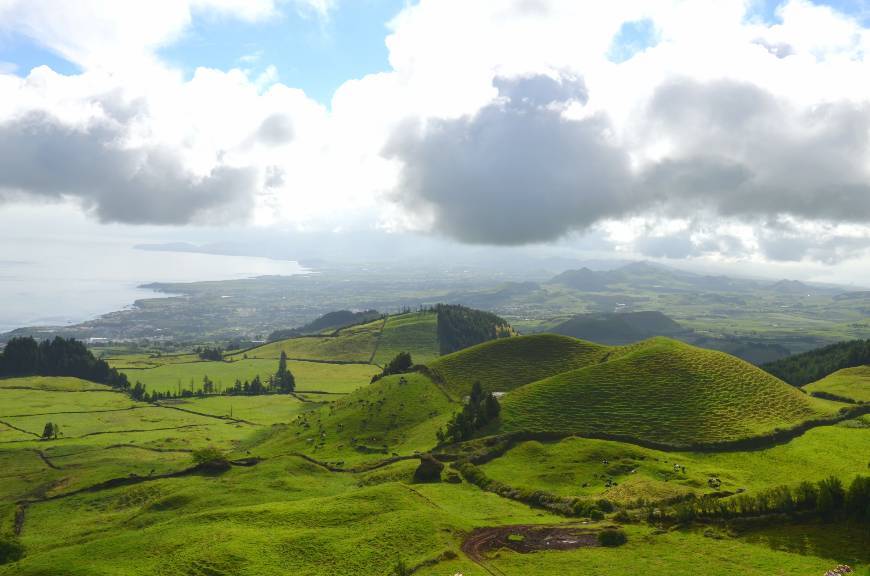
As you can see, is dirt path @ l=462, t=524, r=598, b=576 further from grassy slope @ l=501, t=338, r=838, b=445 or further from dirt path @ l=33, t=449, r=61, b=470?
dirt path @ l=33, t=449, r=61, b=470

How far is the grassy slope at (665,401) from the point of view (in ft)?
330

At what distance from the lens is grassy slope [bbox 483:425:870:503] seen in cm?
7462

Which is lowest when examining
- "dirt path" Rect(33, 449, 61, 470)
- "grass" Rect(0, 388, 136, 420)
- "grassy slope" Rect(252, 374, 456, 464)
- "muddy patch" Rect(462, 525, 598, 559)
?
"grass" Rect(0, 388, 136, 420)

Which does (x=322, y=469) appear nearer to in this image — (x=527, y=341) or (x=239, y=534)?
(x=239, y=534)

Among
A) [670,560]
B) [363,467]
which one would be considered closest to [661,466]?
[670,560]

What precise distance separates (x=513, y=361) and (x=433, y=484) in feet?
258

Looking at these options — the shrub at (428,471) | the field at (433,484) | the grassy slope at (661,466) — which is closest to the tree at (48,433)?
the field at (433,484)

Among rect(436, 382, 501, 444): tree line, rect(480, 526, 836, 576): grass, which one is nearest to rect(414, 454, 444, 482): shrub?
rect(436, 382, 501, 444): tree line

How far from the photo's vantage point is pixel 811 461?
85188mm

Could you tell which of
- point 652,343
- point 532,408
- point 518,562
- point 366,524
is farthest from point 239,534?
point 652,343

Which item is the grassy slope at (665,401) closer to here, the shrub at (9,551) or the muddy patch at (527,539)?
the muddy patch at (527,539)

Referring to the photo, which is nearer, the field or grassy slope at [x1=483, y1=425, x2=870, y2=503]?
the field

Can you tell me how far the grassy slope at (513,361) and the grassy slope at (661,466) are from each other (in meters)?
50.7

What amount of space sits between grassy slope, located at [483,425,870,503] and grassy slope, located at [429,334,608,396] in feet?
166
